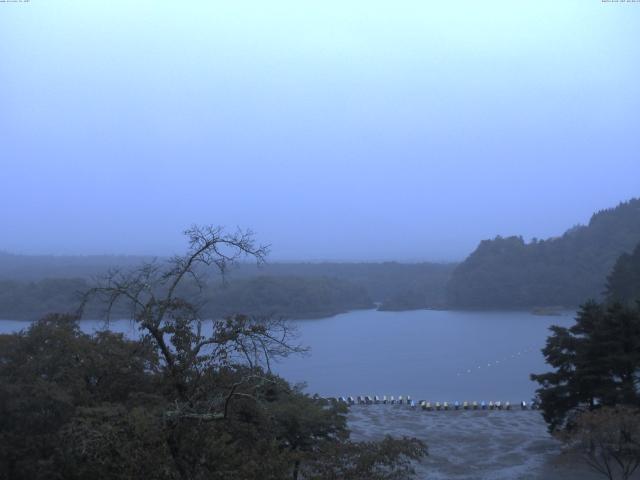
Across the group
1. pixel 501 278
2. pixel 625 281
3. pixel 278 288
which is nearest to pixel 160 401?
pixel 625 281

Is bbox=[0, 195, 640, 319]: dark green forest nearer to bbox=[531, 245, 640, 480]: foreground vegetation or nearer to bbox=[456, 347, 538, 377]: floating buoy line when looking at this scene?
bbox=[456, 347, 538, 377]: floating buoy line

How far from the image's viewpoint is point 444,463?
1337 centimetres

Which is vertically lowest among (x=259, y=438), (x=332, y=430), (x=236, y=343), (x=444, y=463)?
(x=444, y=463)

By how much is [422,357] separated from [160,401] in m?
27.4

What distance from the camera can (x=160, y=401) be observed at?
17.0 feet

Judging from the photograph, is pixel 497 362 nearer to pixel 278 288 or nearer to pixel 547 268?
pixel 278 288

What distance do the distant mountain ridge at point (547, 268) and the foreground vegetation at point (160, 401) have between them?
153 ft

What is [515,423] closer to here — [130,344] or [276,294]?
[130,344]

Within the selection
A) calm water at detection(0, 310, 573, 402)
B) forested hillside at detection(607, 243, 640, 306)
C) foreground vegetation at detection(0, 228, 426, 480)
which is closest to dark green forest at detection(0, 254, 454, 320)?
calm water at detection(0, 310, 573, 402)

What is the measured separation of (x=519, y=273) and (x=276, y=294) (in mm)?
21608

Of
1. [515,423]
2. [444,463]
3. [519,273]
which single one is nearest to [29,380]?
[444,463]

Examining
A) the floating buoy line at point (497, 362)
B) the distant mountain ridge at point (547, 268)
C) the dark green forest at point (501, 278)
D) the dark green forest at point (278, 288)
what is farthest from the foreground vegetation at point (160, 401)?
the distant mountain ridge at point (547, 268)

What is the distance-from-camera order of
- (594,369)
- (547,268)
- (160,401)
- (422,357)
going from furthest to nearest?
(547,268)
(422,357)
(594,369)
(160,401)

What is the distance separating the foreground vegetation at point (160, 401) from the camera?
444 cm
